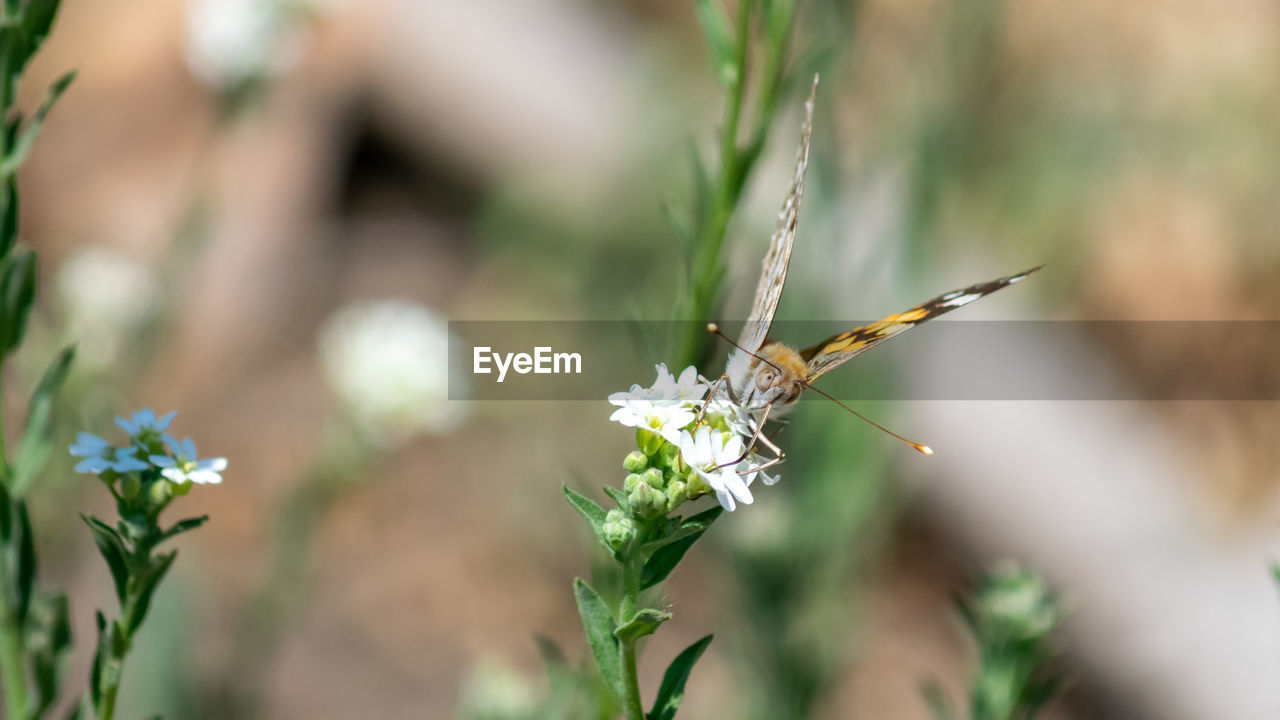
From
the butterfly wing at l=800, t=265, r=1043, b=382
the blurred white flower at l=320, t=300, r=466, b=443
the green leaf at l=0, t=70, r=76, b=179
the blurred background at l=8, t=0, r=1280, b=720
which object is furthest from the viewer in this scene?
the blurred white flower at l=320, t=300, r=466, b=443

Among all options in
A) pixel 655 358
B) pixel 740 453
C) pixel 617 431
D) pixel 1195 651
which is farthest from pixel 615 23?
pixel 740 453

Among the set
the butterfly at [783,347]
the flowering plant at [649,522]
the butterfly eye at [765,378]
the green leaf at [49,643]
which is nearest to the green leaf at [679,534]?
the flowering plant at [649,522]

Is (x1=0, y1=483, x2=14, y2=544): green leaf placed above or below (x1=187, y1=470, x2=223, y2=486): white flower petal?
below

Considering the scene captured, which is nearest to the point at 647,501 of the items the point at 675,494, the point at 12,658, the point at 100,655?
the point at 675,494

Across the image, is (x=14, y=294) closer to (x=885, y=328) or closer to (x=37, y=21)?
(x=37, y=21)

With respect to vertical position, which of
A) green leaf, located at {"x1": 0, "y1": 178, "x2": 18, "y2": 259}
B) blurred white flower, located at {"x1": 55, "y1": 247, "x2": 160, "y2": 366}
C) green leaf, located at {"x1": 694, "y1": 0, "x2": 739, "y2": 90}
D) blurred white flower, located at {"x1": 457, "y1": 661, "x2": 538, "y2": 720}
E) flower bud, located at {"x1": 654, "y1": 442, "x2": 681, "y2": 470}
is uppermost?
blurred white flower, located at {"x1": 55, "y1": 247, "x2": 160, "y2": 366}

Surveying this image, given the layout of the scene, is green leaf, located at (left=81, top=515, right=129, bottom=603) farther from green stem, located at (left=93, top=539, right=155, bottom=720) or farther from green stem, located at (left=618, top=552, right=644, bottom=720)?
green stem, located at (left=618, top=552, right=644, bottom=720)

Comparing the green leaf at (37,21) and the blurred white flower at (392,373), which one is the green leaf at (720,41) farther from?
the blurred white flower at (392,373)

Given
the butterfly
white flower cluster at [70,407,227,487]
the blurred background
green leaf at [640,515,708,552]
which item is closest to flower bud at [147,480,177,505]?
white flower cluster at [70,407,227,487]
